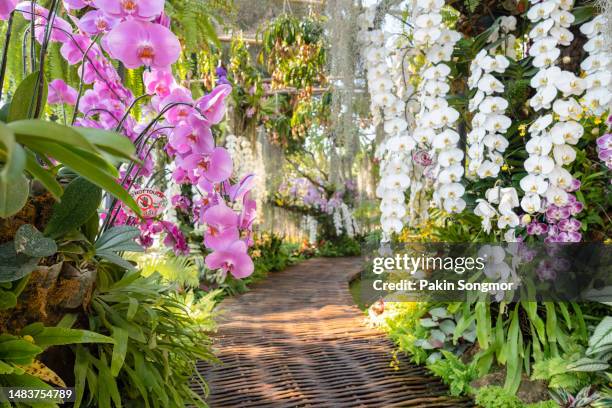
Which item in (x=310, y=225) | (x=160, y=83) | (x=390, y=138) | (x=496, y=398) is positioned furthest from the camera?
(x=310, y=225)

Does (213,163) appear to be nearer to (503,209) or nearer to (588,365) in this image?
(503,209)

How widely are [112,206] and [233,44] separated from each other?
3982 millimetres

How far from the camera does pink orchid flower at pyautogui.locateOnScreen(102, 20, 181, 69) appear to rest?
69cm

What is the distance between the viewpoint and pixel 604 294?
70.8 inches

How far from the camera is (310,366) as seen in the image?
2193 mm

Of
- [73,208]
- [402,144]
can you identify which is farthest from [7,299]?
[402,144]

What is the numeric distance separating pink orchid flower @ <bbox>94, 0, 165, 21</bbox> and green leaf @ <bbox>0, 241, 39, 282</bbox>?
412 mm

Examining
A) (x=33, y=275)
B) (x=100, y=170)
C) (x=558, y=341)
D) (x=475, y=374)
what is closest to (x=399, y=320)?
(x=475, y=374)

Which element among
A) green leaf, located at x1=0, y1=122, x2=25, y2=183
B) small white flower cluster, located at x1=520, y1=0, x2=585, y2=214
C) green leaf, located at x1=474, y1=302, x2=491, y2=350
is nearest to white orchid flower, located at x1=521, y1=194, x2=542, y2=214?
small white flower cluster, located at x1=520, y1=0, x2=585, y2=214

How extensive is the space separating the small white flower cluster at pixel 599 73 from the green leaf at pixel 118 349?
5.16 ft

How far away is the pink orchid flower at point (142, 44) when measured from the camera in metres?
0.69

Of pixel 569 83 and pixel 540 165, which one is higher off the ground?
pixel 569 83

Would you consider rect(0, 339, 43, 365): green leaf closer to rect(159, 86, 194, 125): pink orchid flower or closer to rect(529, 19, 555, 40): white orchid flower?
rect(159, 86, 194, 125): pink orchid flower

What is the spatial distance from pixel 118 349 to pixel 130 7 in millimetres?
642
